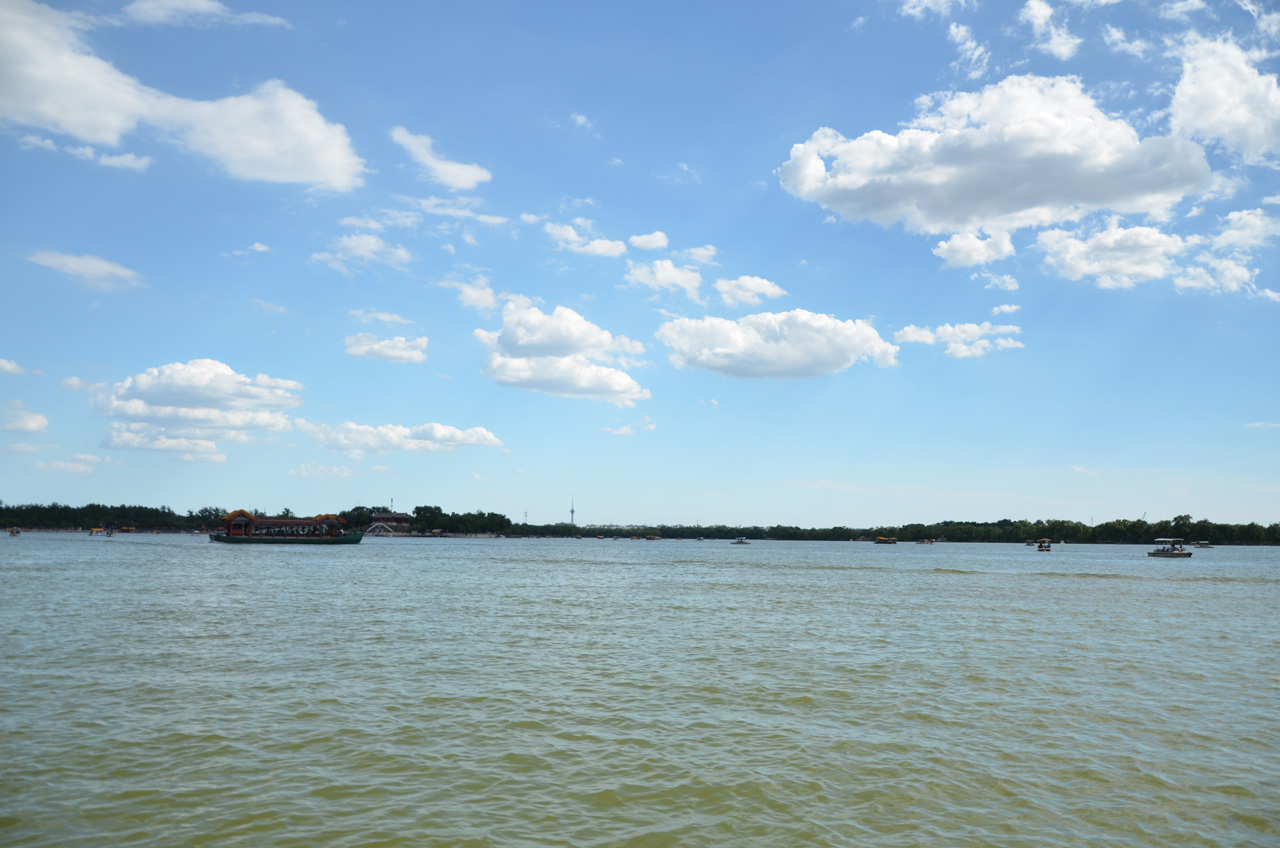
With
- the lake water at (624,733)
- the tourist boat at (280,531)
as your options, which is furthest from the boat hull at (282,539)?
the lake water at (624,733)

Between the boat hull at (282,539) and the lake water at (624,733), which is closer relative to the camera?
the lake water at (624,733)

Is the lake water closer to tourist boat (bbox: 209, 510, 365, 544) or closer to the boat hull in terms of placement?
the boat hull

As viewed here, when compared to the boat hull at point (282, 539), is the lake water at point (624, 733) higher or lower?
higher

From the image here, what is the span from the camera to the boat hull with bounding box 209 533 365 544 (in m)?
168

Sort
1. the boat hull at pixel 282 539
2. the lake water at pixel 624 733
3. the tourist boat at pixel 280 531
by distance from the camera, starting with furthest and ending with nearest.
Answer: the tourist boat at pixel 280 531 → the boat hull at pixel 282 539 → the lake water at pixel 624 733

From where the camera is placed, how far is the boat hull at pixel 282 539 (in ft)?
551

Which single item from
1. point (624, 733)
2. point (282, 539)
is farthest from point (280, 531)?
point (624, 733)

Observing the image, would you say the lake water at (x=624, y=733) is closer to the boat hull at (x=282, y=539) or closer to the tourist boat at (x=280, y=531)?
the boat hull at (x=282, y=539)

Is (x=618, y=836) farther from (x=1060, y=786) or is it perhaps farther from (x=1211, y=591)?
(x=1211, y=591)

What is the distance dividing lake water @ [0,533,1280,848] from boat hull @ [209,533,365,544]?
146529mm

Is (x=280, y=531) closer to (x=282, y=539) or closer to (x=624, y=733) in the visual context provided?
(x=282, y=539)

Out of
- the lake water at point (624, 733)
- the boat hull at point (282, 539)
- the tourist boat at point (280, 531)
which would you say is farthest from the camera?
the tourist boat at point (280, 531)

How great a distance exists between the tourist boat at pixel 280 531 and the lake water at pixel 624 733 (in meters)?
149

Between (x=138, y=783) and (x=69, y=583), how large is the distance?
188 ft
